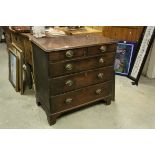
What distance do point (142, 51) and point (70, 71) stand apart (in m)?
1.44

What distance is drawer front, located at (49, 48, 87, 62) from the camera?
1.76m

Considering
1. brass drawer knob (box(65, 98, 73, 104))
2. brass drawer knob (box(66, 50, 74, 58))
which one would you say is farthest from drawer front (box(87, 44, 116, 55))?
brass drawer knob (box(65, 98, 73, 104))

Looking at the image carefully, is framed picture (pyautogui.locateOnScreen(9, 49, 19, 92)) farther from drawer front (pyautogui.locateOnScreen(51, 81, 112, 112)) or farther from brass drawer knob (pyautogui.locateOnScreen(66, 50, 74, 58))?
brass drawer knob (pyautogui.locateOnScreen(66, 50, 74, 58))

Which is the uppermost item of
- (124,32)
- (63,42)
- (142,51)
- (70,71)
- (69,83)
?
(124,32)

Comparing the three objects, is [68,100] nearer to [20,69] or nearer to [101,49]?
[101,49]

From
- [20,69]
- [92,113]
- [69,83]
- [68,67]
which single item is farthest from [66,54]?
[20,69]

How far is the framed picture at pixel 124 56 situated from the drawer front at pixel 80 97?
99 centimetres

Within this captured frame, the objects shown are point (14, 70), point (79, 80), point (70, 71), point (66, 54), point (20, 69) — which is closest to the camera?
point (66, 54)

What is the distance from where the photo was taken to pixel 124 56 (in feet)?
10.4

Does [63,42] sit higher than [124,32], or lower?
lower

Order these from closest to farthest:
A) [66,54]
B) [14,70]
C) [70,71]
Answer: [66,54], [70,71], [14,70]

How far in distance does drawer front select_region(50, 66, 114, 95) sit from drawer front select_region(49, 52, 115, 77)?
5 centimetres

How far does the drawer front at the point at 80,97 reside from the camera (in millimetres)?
1980
